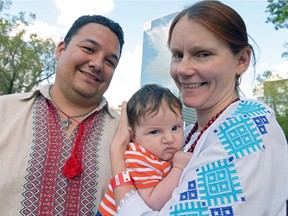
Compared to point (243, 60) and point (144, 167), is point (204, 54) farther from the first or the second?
point (144, 167)

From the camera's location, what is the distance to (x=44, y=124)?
266 centimetres

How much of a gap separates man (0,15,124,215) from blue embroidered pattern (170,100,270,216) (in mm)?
1114

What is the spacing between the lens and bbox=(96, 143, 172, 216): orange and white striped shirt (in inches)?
75.2

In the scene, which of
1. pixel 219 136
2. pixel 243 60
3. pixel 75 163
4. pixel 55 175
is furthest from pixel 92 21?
pixel 219 136

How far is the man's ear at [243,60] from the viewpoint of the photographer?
203 centimetres

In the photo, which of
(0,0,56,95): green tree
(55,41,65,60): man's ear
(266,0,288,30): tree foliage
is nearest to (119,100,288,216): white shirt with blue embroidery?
(55,41,65,60): man's ear

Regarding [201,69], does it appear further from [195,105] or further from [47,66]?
[47,66]

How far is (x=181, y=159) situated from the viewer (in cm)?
192

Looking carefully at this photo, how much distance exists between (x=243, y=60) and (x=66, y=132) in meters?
1.54

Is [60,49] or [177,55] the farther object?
[60,49]

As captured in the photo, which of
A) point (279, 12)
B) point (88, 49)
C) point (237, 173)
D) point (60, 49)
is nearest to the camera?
point (237, 173)

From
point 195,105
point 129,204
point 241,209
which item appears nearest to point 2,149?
point 129,204

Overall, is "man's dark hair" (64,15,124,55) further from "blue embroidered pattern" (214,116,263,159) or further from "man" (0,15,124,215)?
"blue embroidered pattern" (214,116,263,159)

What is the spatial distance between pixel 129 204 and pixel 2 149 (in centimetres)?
125
